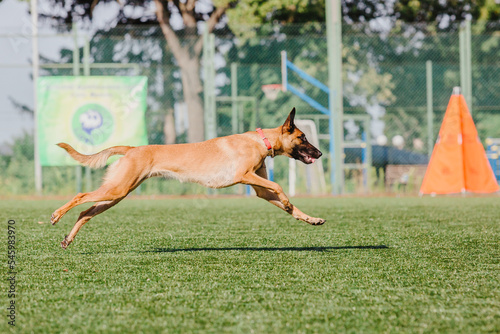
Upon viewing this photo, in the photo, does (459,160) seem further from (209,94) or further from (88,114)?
(88,114)

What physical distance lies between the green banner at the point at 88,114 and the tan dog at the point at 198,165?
810cm

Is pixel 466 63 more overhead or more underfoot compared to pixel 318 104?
more overhead

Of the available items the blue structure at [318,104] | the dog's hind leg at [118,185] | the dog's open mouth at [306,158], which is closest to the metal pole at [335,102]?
the blue structure at [318,104]

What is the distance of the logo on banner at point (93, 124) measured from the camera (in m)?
13.8

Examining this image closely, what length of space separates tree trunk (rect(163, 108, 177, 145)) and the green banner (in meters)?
1.13

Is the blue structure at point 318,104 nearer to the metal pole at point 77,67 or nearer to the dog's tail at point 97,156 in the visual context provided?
the metal pole at point 77,67

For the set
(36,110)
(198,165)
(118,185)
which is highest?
(36,110)

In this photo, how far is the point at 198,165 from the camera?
577 cm

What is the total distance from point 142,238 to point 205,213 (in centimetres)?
304

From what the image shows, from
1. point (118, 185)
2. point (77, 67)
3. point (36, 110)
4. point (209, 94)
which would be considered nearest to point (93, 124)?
point (36, 110)

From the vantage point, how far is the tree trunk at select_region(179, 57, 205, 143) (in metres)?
15.2

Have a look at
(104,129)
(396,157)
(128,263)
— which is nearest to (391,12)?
(396,157)

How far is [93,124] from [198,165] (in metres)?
8.65

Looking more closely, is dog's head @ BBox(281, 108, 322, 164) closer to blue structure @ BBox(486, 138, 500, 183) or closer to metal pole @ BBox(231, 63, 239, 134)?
metal pole @ BBox(231, 63, 239, 134)
